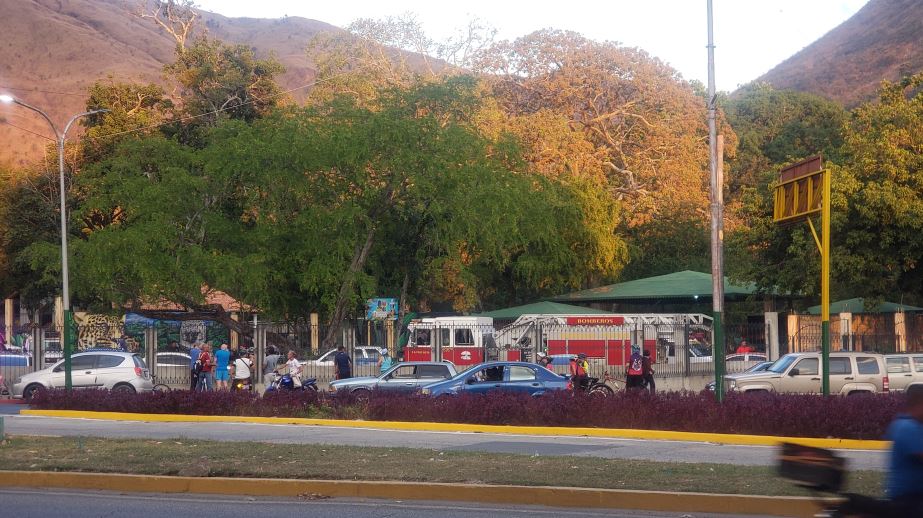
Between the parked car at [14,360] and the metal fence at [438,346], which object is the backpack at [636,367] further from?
the parked car at [14,360]

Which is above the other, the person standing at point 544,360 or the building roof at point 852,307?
the building roof at point 852,307

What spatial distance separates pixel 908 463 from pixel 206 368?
25.0m

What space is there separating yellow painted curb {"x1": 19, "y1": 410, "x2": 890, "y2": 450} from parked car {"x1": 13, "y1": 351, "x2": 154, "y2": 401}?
452 cm

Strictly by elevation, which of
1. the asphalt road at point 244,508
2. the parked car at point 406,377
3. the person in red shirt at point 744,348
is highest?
the person in red shirt at point 744,348

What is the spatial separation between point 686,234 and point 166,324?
27.8m

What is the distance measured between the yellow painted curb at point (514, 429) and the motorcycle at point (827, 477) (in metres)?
10.8

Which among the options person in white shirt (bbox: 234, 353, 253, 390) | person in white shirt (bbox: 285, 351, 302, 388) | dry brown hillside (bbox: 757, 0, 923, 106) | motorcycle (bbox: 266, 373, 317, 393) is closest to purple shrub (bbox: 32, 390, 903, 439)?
motorcycle (bbox: 266, 373, 317, 393)

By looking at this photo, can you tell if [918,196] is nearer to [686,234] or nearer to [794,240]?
[794,240]

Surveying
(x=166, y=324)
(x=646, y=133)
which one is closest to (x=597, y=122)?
(x=646, y=133)

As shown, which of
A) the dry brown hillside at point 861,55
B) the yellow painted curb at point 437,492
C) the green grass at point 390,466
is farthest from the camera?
the dry brown hillside at point 861,55

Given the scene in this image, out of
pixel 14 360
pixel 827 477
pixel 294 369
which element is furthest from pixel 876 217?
pixel 827 477

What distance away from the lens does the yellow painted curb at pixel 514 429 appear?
1830 centimetres

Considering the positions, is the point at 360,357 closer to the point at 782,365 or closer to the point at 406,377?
the point at 406,377

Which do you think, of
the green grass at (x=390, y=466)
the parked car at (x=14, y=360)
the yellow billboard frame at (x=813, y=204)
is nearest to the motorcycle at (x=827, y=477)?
the green grass at (x=390, y=466)
